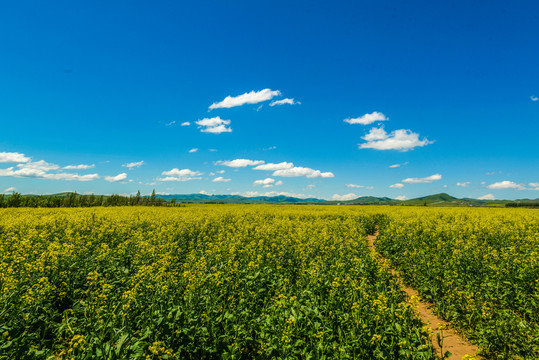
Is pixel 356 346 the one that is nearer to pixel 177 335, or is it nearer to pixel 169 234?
pixel 177 335

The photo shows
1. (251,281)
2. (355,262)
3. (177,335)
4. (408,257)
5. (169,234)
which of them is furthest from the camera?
(169,234)

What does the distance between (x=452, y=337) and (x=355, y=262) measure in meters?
3.62

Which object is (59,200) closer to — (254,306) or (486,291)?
(254,306)

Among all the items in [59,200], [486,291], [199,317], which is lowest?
[486,291]

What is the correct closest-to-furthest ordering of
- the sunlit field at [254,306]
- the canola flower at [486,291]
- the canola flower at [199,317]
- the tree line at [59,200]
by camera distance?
the canola flower at [199,317] < the sunlit field at [254,306] < the canola flower at [486,291] < the tree line at [59,200]

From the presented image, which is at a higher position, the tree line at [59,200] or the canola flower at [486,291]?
the tree line at [59,200]

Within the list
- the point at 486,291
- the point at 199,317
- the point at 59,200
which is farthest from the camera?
the point at 59,200

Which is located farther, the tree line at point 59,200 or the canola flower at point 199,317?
the tree line at point 59,200

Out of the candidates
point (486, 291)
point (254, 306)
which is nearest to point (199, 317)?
point (254, 306)

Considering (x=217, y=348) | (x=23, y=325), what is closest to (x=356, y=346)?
(x=217, y=348)

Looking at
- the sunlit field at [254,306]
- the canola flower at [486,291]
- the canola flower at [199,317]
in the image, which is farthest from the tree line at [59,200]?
the canola flower at [486,291]

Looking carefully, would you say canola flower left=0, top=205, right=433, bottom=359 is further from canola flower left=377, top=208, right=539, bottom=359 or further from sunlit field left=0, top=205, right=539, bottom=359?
canola flower left=377, top=208, right=539, bottom=359

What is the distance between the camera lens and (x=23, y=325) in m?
5.30

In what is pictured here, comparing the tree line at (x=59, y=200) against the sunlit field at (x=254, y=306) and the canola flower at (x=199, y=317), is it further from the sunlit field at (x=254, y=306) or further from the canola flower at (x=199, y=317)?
the canola flower at (x=199, y=317)
